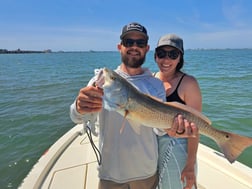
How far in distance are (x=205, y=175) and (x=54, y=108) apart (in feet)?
30.0

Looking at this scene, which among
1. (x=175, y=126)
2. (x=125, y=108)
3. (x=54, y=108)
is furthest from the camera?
(x=54, y=108)

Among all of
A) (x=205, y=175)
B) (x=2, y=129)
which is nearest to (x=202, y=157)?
(x=205, y=175)

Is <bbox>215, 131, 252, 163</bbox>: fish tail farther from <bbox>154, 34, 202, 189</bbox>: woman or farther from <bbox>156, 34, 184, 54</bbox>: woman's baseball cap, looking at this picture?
<bbox>156, 34, 184, 54</bbox>: woman's baseball cap

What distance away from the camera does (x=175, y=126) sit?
2.06 meters

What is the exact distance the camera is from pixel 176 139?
268 cm

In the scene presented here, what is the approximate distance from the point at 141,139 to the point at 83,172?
174cm

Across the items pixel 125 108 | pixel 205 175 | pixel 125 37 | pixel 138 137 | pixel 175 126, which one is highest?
pixel 125 37

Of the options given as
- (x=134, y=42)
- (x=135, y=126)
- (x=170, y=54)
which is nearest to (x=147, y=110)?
(x=135, y=126)

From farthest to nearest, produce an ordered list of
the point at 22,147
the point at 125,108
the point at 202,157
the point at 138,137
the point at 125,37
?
the point at 22,147 < the point at 202,157 < the point at 125,37 < the point at 138,137 < the point at 125,108

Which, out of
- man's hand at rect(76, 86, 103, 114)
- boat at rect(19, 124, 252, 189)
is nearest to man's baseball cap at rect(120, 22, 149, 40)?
man's hand at rect(76, 86, 103, 114)

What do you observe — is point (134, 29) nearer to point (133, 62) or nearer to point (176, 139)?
point (133, 62)

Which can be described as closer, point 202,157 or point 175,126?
point 175,126

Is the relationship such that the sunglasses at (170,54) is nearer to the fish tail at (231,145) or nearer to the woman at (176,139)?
the woman at (176,139)

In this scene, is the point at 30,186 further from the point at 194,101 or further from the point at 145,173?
the point at 194,101
